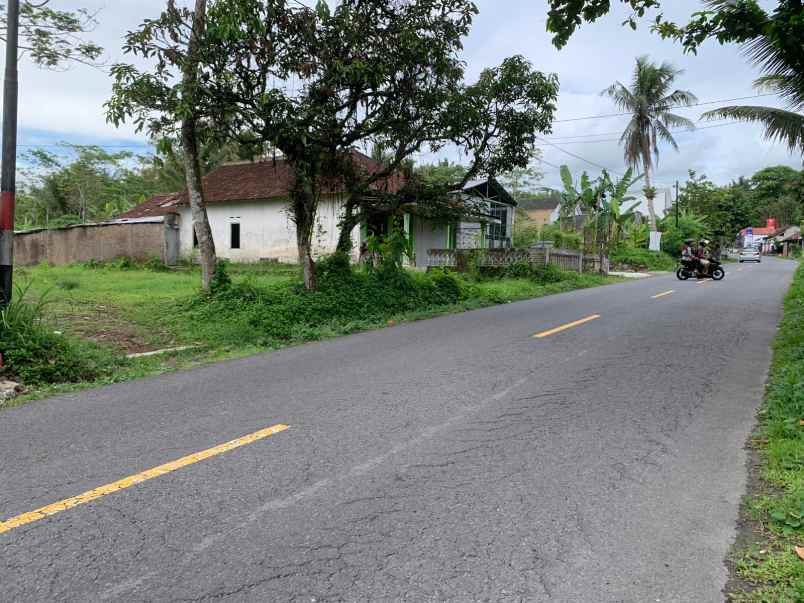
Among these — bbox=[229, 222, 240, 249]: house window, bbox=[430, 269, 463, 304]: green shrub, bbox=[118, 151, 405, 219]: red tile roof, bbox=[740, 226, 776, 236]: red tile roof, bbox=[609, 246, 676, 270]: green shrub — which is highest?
bbox=[740, 226, 776, 236]: red tile roof

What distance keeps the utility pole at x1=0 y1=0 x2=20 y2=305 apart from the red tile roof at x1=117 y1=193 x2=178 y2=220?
20710mm

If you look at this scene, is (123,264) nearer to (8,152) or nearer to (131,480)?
(8,152)

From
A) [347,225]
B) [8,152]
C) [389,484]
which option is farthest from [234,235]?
[389,484]

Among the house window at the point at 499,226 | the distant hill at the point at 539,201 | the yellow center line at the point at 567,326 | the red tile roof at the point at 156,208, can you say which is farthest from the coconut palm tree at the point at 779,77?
the distant hill at the point at 539,201

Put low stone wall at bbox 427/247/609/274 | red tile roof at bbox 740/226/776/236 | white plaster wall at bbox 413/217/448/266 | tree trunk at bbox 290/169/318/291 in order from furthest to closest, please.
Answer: red tile roof at bbox 740/226/776/236, white plaster wall at bbox 413/217/448/266, low stone wall at bbox 427/247/609/274, tree trunk at bbox 290/169/318/291

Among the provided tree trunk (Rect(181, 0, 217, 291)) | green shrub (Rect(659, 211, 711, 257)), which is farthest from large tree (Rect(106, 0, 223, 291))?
green shrub (Rect(659, 211, 711, 257))

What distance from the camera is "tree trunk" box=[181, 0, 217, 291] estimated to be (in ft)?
33.7

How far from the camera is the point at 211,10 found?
941 centimetres

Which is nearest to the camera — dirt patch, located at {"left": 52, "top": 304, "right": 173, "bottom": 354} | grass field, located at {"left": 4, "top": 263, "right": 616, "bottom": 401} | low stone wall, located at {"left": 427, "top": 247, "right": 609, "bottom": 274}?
grass field, located at {"left": 4, "top": 263, "right": 616, "bottom": 401}

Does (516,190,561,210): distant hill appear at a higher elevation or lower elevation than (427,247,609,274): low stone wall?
higher

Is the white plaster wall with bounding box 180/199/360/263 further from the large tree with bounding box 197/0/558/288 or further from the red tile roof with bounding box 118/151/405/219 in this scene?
the large tree with bounding box 197/0/558/288

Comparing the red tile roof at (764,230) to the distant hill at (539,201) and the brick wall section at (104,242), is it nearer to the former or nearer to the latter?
the distant hill at (539,201)

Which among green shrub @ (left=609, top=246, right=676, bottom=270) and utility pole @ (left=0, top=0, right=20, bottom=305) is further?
green shrub @ (left=609, top=246, right=676, bottom=270)

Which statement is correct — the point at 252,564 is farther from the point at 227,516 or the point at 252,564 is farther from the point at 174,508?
the point at 174,508
